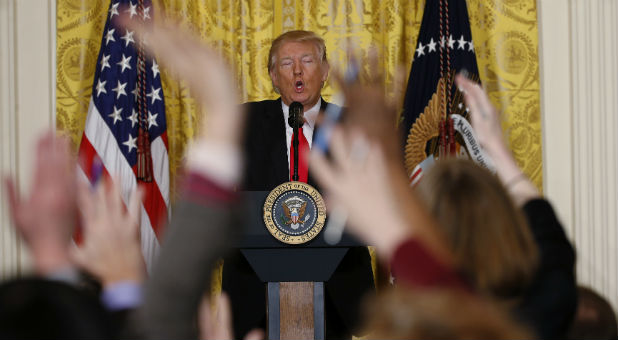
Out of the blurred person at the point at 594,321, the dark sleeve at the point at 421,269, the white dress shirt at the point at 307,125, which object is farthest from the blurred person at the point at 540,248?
the white dress shirt at the point at 307,125

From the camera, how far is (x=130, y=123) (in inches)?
192

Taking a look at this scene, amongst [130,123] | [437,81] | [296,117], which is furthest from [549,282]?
[130,123]

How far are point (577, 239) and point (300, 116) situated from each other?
2374 mm

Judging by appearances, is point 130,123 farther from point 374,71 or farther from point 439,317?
point 439,317

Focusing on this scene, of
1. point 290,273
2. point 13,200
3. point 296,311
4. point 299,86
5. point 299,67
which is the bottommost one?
point 296,311

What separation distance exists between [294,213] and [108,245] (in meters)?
2.08

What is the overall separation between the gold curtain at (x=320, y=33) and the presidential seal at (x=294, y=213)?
2.13 meters

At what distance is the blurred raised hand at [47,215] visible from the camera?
3.63ft

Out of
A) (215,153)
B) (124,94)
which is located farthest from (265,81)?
(215,153)

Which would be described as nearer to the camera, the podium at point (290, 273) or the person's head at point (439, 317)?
the person's head at point (439, 317)

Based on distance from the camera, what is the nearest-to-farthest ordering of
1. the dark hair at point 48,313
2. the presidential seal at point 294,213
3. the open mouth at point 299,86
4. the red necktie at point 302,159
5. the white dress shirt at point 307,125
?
the dark hair at point 48,313 < the presidential seal at point 294,213 < the red necktie at point 302,159 < the white dress shirt at point 307,125 < the open mouth at point 299,86

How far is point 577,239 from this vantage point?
5016mm

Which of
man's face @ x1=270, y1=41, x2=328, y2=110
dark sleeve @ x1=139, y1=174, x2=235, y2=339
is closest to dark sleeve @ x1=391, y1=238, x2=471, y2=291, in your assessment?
dark sleeve @ x1=139, y1=174, x2=235, y2=339

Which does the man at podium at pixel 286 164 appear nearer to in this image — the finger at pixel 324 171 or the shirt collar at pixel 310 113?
the shirt collar at pixel 310 113
